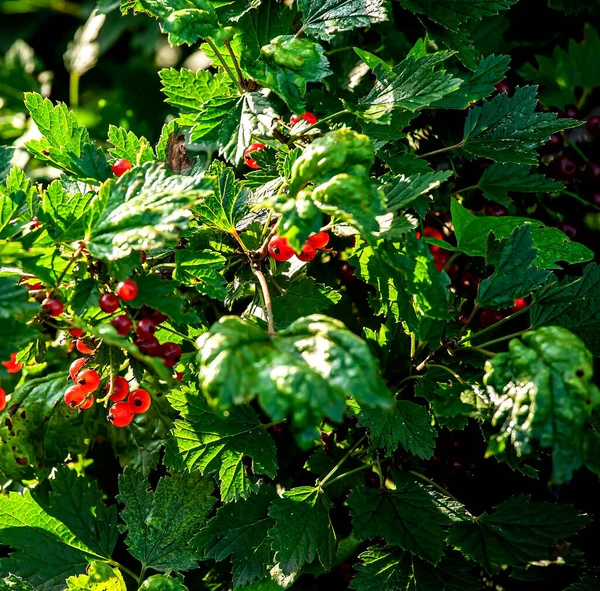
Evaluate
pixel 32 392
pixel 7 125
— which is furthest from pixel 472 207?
pixel 7 125

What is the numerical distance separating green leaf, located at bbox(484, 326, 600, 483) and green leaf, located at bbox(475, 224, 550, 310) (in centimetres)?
17

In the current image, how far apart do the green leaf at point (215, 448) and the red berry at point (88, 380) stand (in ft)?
0.45

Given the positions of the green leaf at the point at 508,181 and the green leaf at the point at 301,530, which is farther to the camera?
the green leaf at the point at 508,181

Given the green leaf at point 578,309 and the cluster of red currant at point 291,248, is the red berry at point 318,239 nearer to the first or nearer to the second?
the cluster of red currant at point 291,248

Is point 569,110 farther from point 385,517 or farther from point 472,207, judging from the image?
point 385,517

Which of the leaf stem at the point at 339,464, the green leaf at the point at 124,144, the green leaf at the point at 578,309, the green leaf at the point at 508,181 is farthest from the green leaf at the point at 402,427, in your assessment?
the green leaf at the point at 124,144

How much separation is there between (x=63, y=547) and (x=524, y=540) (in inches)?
30.2

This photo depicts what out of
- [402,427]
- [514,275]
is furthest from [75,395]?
[514,275]

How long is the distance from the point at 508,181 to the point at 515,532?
594mm

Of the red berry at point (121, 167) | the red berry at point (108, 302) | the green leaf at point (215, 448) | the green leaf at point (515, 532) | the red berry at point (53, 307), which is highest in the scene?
the red berry at point (121, 167)

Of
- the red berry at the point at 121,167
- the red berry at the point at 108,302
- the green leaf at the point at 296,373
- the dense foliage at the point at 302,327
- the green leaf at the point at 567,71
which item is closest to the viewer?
the green leaf at the point at 296,373

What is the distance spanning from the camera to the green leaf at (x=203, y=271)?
96 centimetres

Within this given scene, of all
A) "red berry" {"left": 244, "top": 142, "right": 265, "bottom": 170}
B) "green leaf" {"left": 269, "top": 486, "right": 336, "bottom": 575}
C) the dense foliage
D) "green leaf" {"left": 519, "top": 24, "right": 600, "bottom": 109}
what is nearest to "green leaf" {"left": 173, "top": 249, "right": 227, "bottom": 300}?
the dense foliage

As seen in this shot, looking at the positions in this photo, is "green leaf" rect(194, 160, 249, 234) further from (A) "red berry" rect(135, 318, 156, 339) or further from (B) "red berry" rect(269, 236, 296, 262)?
(A) "red berry" rect(135, 318, 156, 339)
